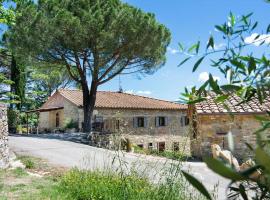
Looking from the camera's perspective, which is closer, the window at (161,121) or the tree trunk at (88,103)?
the tree trunk at (88,103)

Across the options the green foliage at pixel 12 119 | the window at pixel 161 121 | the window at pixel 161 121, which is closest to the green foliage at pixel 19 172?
the green foliage at pixel 12 119

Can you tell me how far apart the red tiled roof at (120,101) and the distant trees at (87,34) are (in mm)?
4309

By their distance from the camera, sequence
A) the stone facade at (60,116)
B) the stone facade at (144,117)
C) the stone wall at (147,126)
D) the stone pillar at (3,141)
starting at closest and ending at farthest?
the stone pillar at (3,141), the stone facade at (144,117), the stone wall at (147,126), the stone facade at (60,116)

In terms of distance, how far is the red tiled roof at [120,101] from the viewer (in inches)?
1184

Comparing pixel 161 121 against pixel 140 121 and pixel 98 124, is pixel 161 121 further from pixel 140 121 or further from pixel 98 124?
pixel 98 124

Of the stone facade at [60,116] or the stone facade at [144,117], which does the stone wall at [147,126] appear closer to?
the stone facade at [144,117]

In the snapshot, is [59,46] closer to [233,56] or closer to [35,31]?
[35,31]

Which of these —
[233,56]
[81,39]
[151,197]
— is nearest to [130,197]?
[151,197]

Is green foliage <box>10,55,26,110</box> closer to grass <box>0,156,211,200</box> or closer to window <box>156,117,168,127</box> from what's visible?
window <box>156,117,168,127</box>

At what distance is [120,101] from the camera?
31.6 meters

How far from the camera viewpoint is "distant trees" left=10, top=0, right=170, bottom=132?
22.5 meters

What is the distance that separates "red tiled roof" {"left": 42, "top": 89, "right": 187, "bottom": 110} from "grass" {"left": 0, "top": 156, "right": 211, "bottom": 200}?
834 inches

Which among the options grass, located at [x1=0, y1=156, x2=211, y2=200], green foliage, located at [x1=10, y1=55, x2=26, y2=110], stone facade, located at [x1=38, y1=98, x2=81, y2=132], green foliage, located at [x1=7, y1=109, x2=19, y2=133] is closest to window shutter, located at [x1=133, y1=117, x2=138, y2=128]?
stone facade, located at [x1=38, y1=98, x2=81, y2=132]

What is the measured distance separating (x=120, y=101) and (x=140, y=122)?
245 cm
